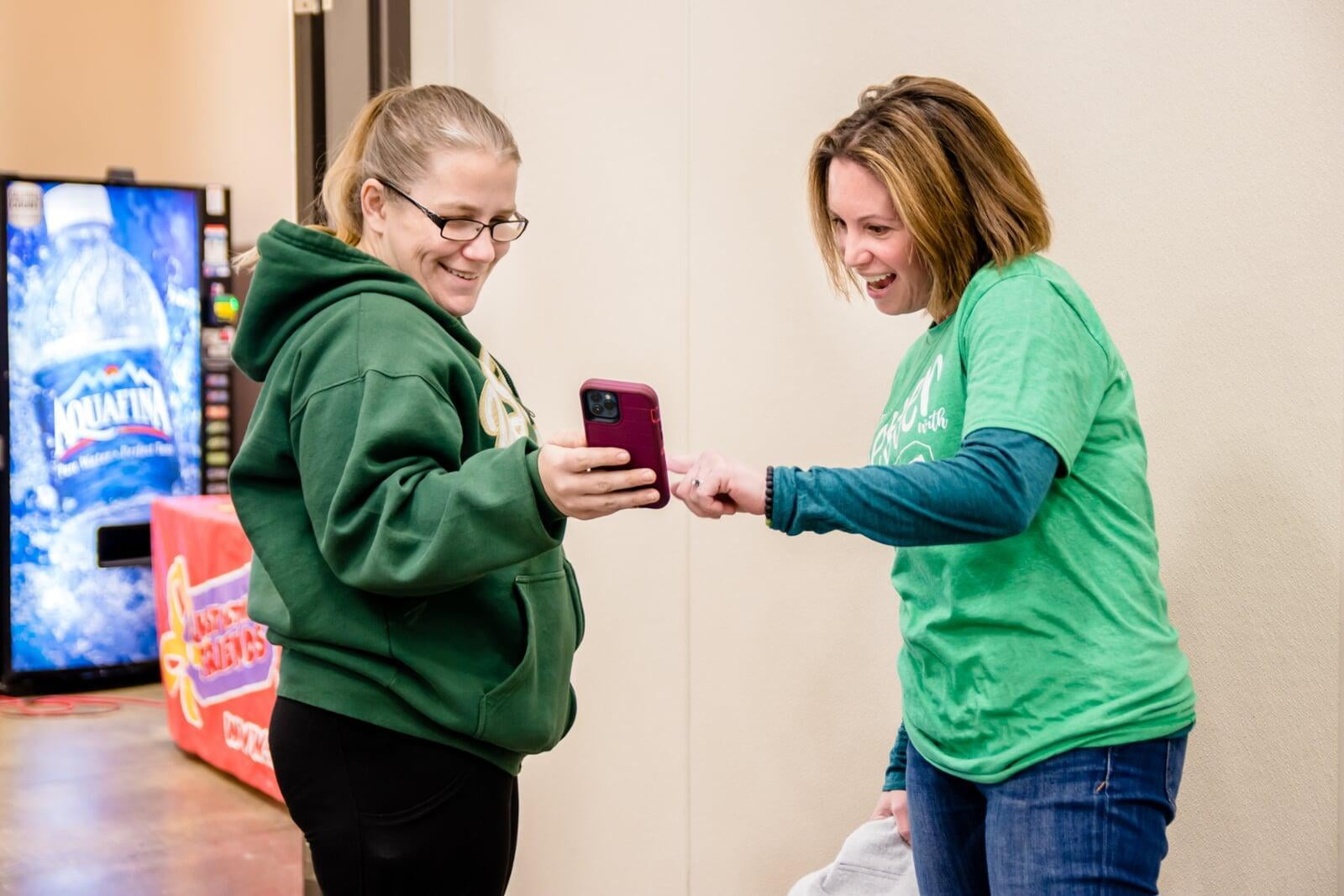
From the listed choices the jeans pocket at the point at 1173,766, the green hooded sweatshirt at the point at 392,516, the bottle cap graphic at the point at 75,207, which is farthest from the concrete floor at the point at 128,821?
the jeans pocket at the point at 1173,766

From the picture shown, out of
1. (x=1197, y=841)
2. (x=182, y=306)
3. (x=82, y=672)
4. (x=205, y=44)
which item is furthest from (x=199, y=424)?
(x=1197, y=841)

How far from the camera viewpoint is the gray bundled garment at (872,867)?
175 centimetres

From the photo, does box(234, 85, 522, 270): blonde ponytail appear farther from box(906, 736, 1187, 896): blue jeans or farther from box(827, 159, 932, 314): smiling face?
box(906, 736, 1187, 896): blue jeans

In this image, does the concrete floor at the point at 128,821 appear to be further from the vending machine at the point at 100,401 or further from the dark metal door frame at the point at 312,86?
the dark metal door frame at the point at 312,86

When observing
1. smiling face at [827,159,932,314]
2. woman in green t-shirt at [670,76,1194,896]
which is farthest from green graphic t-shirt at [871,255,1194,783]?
smiling face at [827,159,932,314]

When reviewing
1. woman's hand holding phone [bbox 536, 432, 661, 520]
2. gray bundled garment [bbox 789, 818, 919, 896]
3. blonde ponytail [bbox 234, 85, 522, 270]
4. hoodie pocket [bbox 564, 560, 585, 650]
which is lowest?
gray bundled garment [bbox 789, 818, 919, 896]

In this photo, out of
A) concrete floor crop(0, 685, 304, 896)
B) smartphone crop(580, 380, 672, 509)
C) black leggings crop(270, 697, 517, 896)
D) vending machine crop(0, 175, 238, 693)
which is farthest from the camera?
vending machine crop(0, 175, 238, 693)

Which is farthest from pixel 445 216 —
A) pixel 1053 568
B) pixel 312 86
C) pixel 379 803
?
pixel 312 86

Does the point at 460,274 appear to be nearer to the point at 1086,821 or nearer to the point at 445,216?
the point at 445,216

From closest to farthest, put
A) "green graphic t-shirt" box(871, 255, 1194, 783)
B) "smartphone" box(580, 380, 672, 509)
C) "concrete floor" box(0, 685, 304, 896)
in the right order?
"smartphone" box(580, 380, 672, 509)
"green graphic t-shirt" box(871, 255, 1194, 783)
"concrete floor" box(0, 685, 304, 896)

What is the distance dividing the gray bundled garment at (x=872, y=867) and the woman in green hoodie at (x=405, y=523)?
48 centimetres

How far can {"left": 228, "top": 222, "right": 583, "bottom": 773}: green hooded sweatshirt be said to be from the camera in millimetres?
1285

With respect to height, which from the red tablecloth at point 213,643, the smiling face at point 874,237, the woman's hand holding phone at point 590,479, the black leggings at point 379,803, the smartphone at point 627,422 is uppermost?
the smiling face at point 874,237

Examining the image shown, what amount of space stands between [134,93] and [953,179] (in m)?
6.28
